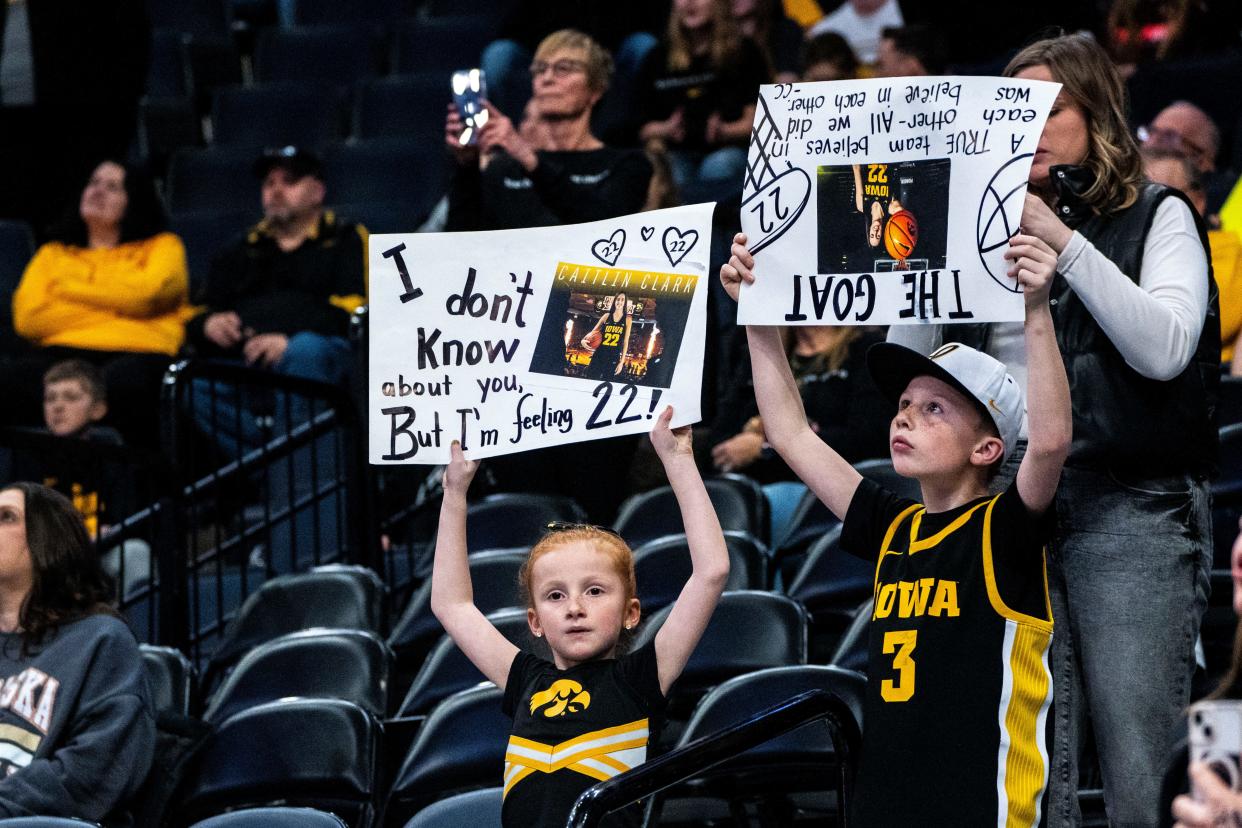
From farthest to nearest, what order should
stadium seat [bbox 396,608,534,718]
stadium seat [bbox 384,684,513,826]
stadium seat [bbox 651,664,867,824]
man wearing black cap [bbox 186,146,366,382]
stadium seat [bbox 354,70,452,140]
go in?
stadium seat [bbox 354,70,452,140] < man wearing black cap [bbox 186,146,366,382] < stadium seat [bbox 396,608,534,718] < stadium seat [bbox 384,684,513,826] < stadium seat [bbox 651,664,867,824]

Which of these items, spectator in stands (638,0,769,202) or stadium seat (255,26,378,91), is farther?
stadium seat (255,26,378,91)

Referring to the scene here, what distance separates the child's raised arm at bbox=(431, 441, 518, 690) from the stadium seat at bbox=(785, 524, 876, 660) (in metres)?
1.19

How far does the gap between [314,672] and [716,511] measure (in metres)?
1.20

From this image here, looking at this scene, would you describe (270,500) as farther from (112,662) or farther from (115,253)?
(112,662)

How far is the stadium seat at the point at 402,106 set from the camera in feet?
29.7

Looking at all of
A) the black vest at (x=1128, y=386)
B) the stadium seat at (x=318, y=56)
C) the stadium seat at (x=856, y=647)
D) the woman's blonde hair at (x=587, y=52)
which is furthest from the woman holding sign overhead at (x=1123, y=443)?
the stadium seat at (x=318, y=56)

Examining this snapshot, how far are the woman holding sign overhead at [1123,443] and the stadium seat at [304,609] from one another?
99.1 inches

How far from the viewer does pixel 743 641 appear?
419cm

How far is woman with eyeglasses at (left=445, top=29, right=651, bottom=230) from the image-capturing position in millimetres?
5281

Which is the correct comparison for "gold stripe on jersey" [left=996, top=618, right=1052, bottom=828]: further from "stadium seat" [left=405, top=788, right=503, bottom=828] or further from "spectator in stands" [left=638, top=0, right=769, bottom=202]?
"spectator in stands" [left=638, top=0, right=769, bottom=202]

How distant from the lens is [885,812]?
114 inches

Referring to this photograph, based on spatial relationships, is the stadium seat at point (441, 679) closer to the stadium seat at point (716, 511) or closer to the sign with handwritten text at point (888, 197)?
the stadium seat at point (716, 511)

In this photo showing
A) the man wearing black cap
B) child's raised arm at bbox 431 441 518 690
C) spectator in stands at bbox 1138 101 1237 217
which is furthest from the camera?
the man wearing black cap

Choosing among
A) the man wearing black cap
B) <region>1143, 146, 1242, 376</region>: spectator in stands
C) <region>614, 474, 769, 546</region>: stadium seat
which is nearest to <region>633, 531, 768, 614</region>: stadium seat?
<region>614, 474, 769, 546</region>: stadium seat
